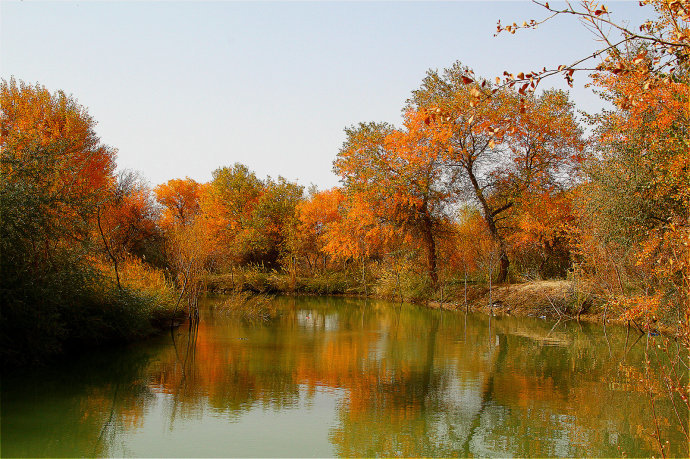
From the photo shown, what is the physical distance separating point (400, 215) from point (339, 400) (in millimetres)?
17572

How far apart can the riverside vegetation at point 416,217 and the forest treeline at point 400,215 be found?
0.23 ft

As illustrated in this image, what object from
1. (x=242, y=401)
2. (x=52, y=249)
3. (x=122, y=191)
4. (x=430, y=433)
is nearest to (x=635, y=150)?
(x=430, y=433)

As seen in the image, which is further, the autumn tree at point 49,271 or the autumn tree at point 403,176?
the autumn tree at point 403,176

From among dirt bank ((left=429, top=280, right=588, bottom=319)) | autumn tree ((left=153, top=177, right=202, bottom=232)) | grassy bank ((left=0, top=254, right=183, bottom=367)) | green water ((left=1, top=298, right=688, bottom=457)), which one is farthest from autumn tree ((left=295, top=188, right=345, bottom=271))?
green water ((left=1, top=298, right=688, bottom=457))

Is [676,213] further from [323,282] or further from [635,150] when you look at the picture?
[323,282]

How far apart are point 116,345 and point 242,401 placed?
6276mm

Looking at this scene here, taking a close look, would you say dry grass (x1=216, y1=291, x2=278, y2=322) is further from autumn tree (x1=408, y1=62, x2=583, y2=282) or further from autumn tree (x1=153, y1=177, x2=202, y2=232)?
autumn tree (x1=153, y1=177, x2=202, y2=232)

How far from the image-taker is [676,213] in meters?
12.9

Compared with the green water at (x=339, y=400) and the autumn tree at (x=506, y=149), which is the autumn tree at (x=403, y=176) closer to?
the autumn tree at (x=506, y=149)

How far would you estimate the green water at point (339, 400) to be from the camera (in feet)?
24.5

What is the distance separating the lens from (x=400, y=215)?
26672 mm

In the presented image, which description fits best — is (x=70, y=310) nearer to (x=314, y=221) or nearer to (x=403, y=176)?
(x=403, y=176)

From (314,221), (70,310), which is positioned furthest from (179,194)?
(70,310)

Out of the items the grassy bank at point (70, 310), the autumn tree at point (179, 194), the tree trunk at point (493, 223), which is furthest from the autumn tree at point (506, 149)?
the autumn tree at point (179, 194)
